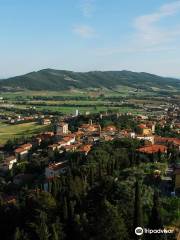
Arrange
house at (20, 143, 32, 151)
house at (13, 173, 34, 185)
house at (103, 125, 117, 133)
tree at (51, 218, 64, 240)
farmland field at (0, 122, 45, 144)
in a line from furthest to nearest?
farmland field at (0, 122, 45, 144) < house at (103, 125, 117, 133) < house at (20, 143, 32, 151) < house at (13, 173, 34, 185) < tree at (51, 218, 64, 240)

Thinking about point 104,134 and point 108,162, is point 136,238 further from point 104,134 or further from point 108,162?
point 104,134

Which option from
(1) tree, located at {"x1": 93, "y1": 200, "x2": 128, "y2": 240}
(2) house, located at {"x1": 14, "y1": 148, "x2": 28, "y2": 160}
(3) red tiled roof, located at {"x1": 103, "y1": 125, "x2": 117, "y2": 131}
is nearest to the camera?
(1) tree, located at {"x1": 93, "y1": 200, "x2": 128, "y2": 240}

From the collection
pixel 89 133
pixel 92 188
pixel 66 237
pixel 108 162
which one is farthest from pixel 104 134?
pixel 66 237

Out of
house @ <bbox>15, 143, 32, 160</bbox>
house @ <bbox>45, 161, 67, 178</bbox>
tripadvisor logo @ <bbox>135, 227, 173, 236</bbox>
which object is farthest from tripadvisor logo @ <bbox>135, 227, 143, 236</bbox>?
house @ <bbox>15, 143, 32, 160</bbox>

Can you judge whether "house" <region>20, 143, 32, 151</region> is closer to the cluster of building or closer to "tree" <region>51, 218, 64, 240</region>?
the cluster of building

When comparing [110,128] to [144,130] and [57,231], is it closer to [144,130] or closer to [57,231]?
[144,130]

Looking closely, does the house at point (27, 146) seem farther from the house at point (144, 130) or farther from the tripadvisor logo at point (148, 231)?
the tripadvisor logo at point (148, 231)

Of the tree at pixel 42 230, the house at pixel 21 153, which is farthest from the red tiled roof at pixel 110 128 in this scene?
the tree at pixel 42 230

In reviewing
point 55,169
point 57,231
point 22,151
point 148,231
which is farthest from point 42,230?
point 22,151

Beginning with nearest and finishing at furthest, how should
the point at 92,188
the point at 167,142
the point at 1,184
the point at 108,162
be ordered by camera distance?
the point at 92,188, the point at 108,162, the point at 1,184, the point at 167,142
